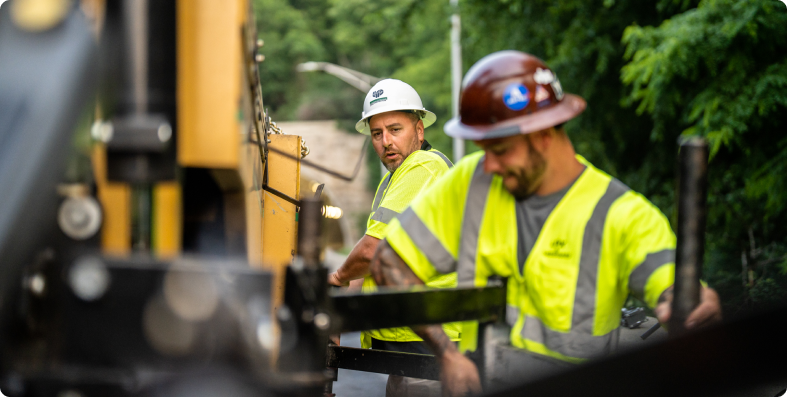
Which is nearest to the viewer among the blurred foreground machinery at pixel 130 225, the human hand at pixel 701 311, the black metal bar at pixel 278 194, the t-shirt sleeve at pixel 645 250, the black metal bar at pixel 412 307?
the blurred foreground machinery at pixel 130 225

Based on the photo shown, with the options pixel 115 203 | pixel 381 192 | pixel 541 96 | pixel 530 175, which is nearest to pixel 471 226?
pixel 530 175

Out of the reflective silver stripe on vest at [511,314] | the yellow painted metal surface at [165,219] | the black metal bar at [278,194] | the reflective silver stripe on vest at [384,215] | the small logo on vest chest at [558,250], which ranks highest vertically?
the black metal bar at [278,194]

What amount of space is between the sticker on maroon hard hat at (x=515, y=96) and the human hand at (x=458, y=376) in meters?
0.82

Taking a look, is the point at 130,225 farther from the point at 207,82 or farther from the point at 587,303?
the point at 587,303

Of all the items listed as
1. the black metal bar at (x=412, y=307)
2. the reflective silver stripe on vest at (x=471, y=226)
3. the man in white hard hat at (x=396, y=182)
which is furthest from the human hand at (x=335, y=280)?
the black metal bar at (x=412, y=307)

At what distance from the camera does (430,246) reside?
8.03ft

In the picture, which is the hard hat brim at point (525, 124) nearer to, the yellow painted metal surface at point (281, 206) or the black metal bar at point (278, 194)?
the black metal bar at point (278, 194)

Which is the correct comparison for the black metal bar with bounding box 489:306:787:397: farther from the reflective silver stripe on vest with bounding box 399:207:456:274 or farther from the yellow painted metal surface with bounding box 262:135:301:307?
the yellow painted metal surface with bounding box 262:135:301:307

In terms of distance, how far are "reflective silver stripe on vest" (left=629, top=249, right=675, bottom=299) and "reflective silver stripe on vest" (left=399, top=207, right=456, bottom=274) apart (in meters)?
0.61

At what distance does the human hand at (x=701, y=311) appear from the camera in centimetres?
198

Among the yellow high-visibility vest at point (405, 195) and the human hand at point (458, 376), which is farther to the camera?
the yellow high-visibility vest at point (405, 195)

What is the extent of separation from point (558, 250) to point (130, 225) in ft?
4.12

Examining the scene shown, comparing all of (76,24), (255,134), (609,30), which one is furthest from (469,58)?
(76,24)

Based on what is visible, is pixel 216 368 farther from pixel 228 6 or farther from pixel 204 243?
pixel 228 6
